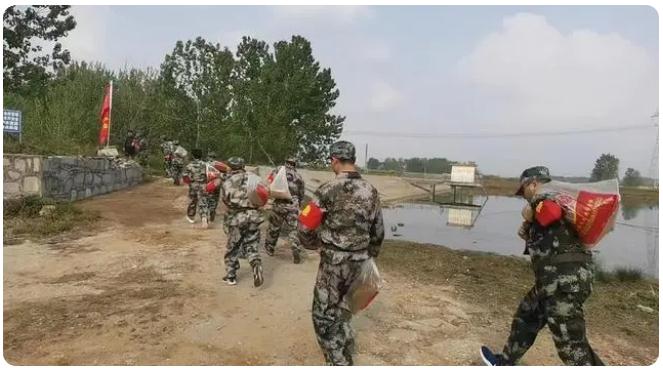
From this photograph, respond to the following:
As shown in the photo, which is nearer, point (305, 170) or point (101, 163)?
point (101, 163)

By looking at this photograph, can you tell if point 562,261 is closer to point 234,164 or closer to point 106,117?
point 234,164

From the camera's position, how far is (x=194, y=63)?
2444cm

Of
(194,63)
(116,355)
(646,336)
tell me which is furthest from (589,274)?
(194,63)

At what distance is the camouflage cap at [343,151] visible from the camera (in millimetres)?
4070

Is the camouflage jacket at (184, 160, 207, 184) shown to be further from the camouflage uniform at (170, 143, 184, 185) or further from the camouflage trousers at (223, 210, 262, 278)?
the camouflage uniform at (170, 143, 184, 185)

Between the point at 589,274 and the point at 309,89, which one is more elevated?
the point at 309,89

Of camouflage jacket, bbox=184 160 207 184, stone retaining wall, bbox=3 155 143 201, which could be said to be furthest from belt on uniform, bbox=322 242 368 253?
stone retaining wall, bbox=3 155 143 201

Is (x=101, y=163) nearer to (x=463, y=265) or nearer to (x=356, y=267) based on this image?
(x=463, y=265)

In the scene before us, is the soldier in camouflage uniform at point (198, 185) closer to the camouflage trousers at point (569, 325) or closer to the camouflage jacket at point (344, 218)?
the camouflage jacket at point (344, 218)

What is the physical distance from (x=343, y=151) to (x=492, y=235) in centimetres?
1389

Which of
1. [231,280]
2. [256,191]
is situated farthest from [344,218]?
[231,280]

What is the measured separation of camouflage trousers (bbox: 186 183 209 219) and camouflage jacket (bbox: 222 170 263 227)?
452 cm

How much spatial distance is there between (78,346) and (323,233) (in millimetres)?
2482

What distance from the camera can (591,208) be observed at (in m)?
3.56
